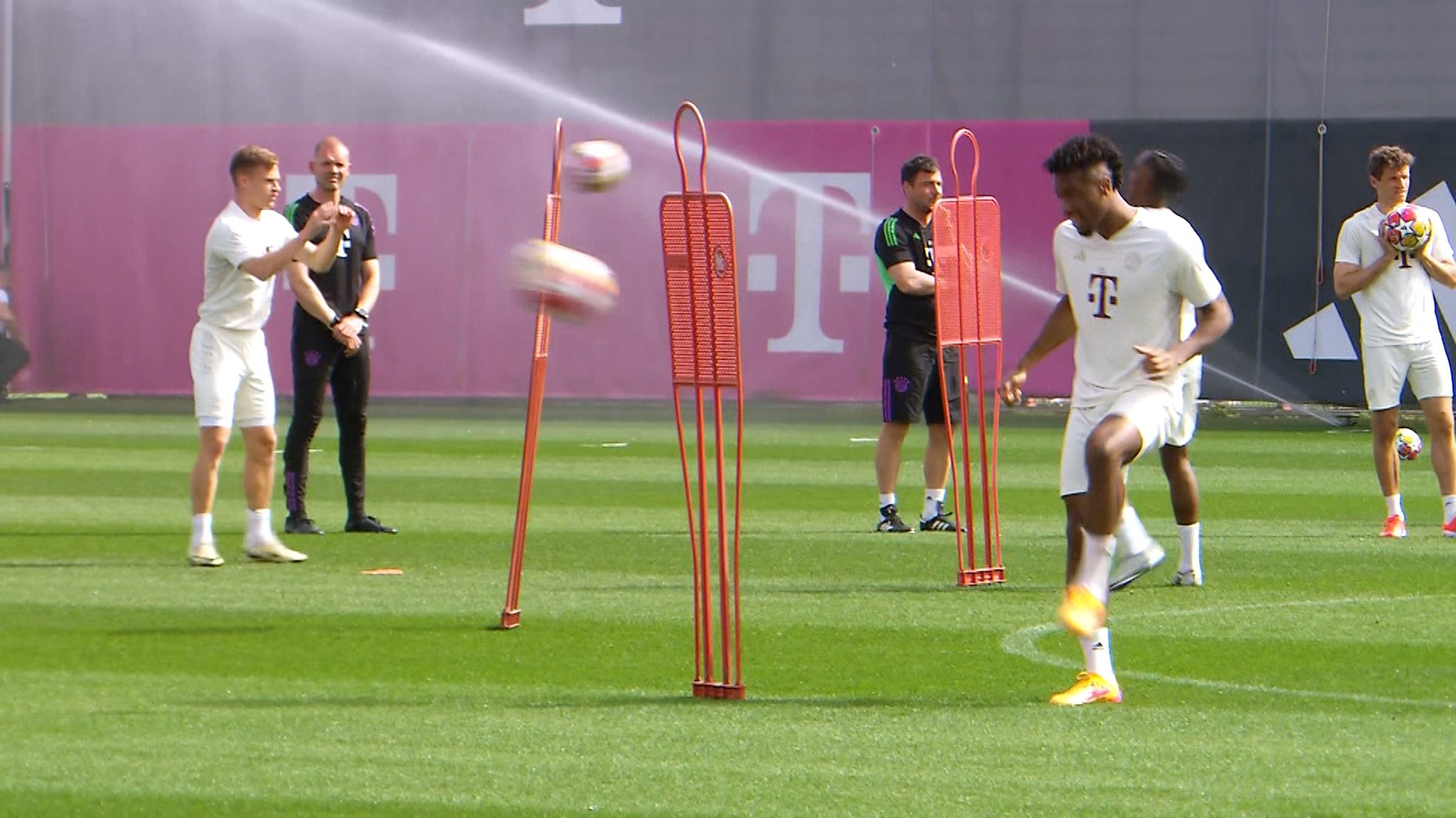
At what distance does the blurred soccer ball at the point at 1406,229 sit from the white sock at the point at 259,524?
248 inches

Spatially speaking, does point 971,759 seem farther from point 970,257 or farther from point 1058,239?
point 970,257

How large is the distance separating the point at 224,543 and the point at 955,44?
15247mm

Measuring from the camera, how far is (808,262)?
25.5 metres

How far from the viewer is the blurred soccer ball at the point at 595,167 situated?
758 cm

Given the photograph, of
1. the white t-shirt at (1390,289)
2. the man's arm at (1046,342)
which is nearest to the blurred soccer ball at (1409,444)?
the white t-shirt at (1390,289)

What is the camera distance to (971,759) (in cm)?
611

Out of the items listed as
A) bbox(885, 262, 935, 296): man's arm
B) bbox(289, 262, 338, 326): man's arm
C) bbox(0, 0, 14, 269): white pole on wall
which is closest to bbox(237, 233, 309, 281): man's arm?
bbox(289, 262, 338, 326): man's arm

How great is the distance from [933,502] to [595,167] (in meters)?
5.68

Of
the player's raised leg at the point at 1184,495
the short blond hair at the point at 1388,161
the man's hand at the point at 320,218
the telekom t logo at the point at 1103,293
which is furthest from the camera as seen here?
the short blond hair at the point at 1388,161

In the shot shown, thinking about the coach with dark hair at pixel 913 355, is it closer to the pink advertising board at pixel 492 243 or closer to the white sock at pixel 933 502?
the white sock at pixel 933 502

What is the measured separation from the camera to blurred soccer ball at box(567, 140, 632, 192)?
7.58 m

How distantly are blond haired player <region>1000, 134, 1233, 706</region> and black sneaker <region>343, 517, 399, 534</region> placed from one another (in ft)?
19.4

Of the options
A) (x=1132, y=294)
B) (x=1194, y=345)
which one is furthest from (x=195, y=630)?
(x=1194, y=345)

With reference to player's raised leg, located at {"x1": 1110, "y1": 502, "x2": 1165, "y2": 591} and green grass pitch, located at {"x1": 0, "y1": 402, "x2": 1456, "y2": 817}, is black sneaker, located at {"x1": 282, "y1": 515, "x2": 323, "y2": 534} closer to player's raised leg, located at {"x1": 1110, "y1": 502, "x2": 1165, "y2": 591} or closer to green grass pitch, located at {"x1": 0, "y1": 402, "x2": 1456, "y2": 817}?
green grass pitch, located at {"x1": 0, "y1": 402, "x2": 1456, "y2": 817}
